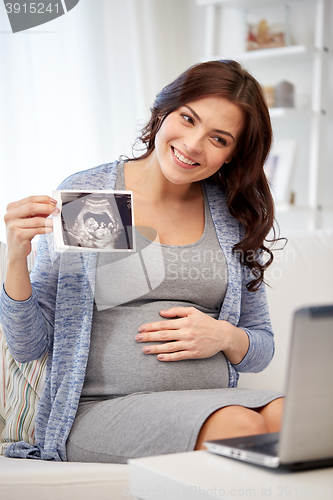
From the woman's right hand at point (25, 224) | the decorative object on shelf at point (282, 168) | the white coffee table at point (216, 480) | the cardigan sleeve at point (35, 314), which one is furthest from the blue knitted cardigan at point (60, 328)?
the decorative object on shelf at point (282, 168)

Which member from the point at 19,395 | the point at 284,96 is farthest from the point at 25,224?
the point at 284,96

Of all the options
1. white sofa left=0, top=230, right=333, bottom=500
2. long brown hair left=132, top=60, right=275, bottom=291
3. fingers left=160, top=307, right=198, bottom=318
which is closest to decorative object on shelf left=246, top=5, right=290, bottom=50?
white sofa left=0, top=230, right=333, bottom=500

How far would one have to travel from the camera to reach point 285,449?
1.86 feet

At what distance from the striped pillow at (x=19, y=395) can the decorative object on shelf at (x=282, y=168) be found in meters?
1.73

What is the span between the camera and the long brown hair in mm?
1224

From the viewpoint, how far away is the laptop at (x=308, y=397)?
0.54 m

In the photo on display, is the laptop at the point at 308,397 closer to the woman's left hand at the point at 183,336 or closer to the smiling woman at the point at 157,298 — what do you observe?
the smiling woman at the point at 157,298

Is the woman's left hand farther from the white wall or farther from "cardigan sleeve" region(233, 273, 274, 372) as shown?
the white wall

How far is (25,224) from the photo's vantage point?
994 millimetres

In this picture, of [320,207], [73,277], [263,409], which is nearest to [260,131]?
[73,277]

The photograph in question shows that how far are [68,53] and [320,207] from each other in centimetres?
146

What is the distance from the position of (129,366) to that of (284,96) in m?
2.05

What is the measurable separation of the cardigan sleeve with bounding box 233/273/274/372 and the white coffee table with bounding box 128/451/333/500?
620 mm

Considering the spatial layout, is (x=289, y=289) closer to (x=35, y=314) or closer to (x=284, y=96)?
(x=35, y=314)
